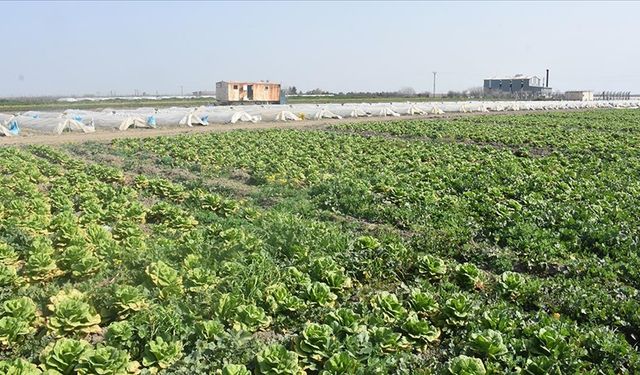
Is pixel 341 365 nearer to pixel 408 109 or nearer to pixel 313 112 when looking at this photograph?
pixel 313 112

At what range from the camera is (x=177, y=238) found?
866 cm

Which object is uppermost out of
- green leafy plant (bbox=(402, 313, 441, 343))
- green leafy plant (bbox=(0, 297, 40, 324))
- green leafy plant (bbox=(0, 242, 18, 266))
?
green leafy plant (bbox=(0, 242, 18, 266))

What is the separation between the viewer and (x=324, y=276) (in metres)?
6.98

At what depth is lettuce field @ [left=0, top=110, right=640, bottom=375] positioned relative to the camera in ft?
16.6

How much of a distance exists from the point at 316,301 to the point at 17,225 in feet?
18.7

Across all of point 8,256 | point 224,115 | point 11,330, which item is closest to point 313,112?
point 224,115

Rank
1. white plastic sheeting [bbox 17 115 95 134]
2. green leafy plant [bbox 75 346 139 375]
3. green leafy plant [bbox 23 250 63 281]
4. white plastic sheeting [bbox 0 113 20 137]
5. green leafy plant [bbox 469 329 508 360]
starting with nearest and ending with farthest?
green leafy plant [bbox 75 346 139 375]
green leafy plant [bbox 469 329 508 360]
green leafy plant [bbox 23 250 63 281]
white plastic sheeting [bbox 0 113 20 137]
white plastic sheeting [bbox 17 115 95 134]

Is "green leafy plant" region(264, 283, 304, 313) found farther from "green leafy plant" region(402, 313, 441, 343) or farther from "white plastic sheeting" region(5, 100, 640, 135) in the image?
"white plastic sheeting" region(5, 100, 640, 135)

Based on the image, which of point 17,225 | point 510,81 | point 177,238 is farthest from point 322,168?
point 510,81

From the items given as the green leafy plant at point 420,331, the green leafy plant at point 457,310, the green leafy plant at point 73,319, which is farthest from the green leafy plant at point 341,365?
the green leafy plant at point 73,319

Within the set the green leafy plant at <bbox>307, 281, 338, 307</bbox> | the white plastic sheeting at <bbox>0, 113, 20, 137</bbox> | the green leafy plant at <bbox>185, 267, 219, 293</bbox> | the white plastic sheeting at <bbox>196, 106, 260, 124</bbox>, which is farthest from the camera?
the white plastic sheeting at <bbox>196, 106, 260, 124</bbox>

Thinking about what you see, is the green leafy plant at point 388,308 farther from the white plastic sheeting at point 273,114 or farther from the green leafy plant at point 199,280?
the white plastic sheeting at point 273,114

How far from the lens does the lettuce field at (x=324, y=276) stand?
5055mm

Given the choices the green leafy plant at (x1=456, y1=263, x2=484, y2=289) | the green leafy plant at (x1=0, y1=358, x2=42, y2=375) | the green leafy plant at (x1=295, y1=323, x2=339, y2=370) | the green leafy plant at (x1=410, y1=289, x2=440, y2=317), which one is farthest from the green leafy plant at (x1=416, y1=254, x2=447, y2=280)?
the green leafy plant at (x1=0, y1=358, x2=42, y2=375)
